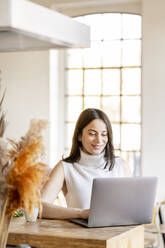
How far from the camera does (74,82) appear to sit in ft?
18.2

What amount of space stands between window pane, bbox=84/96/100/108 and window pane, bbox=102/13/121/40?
2.05ft

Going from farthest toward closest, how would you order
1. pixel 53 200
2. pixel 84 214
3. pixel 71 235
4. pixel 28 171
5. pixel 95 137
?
pixel 95 137 < pixel 53 200 < pixel 84 214 < pixel 71 235 < pixel 28 171

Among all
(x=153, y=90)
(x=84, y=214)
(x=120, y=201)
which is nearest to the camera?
(x=120, y=201)

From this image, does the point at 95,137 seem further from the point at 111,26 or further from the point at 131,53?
the point at 111,26

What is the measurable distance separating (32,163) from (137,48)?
3933 mm

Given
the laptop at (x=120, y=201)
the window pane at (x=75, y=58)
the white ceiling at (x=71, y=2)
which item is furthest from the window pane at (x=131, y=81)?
the laptop at (x=120, y=201)

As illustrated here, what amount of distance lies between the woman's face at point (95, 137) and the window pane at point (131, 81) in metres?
2.14

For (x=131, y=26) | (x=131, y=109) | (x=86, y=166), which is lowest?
(x=86, y=166)

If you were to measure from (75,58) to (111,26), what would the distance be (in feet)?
1.69

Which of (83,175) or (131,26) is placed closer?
(83,175)

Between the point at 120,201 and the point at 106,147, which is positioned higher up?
the point at 106,147

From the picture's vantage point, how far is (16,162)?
1479 millimetres

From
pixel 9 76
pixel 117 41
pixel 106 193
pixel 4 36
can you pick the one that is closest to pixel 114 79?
pixel 117 41

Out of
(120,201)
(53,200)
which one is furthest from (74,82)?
(120,201)
